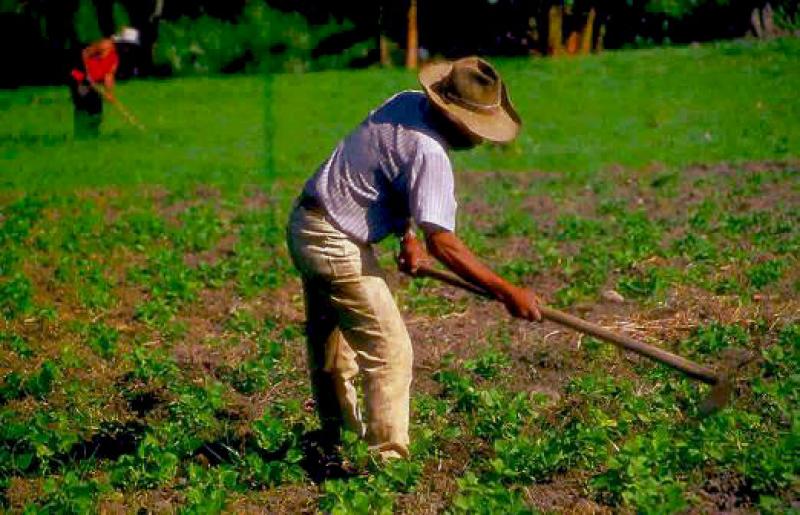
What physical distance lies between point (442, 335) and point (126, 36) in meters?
21.3

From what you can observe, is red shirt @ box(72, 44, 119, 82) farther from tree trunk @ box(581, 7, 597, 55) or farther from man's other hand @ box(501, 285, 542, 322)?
tree trunk @ box(581, 7, 597, 55)

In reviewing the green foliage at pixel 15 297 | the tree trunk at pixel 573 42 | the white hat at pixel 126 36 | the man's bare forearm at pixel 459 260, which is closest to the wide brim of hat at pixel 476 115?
the man's bare forearm at pixel 459 260

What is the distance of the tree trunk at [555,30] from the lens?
29.1 m

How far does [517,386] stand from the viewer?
6527 mm

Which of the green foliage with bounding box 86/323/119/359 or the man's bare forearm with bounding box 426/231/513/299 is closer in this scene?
the man's bare forearm with bounding box 426/231/513/299

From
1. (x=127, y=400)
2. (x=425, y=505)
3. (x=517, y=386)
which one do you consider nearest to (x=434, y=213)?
(x=425, y=505)

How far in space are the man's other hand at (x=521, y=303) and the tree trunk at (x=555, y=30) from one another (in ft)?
81.9

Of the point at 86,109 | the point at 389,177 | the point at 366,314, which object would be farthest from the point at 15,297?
the point at 86,109

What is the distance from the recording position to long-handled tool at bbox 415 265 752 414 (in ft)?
16.4

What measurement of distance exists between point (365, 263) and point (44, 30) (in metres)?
27.1

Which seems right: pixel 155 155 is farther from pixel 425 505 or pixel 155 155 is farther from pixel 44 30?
pixel 44 30

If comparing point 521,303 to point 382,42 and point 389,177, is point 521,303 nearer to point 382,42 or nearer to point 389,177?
point 389,177

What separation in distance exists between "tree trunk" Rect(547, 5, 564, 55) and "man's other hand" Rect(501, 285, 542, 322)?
983 inches

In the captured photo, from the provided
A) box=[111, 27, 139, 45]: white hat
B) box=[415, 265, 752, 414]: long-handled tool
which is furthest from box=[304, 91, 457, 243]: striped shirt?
box=[111, 27, 139, 45]: white hat
